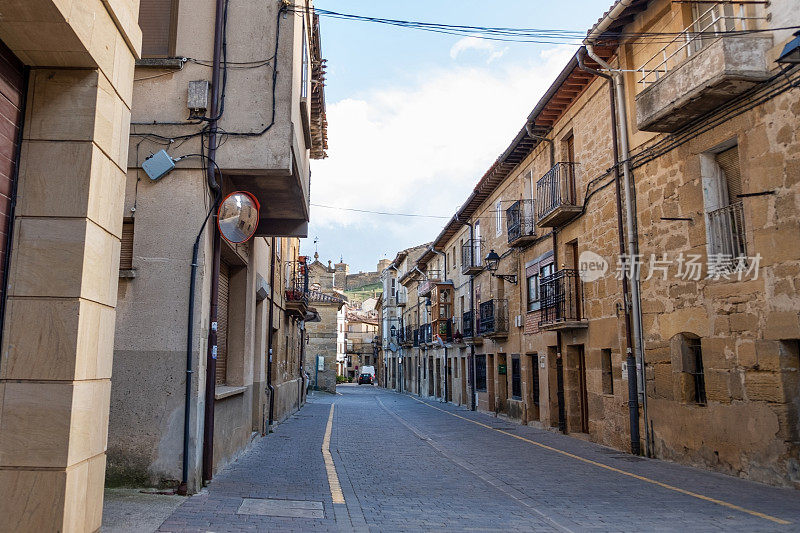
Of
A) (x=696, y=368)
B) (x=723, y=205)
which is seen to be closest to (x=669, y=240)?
(x=723, y=205)

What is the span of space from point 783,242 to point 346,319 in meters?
82.0

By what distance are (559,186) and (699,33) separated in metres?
6.47

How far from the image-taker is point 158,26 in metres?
8.23

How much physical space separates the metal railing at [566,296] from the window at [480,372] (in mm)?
9467

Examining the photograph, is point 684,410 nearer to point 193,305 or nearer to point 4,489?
point 193,305

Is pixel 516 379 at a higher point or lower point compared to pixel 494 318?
lower

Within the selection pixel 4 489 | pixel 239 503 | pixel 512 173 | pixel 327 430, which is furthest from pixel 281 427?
pixel 4 489

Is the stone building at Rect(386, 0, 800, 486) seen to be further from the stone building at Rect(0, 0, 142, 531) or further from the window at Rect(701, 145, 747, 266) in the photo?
the stone building at Rect(0, 0, 142, 531)

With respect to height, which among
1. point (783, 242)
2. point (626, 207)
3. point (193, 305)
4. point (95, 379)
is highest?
point (626, 207)

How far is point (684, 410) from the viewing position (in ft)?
34.2

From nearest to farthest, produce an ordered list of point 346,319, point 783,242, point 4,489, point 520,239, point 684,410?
point 4,489 → point 783,242 → point 684,410 → point 520,239 → point 346,319

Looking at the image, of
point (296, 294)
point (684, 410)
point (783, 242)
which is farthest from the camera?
point (296, 294)

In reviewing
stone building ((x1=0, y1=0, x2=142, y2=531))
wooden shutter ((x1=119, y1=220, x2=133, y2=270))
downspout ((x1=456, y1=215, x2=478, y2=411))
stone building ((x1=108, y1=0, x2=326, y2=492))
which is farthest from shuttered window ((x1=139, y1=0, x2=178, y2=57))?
downspout ((x1=456, y1=215, x2=478, y2=411))

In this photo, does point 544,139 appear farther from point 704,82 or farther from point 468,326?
point 468,326
